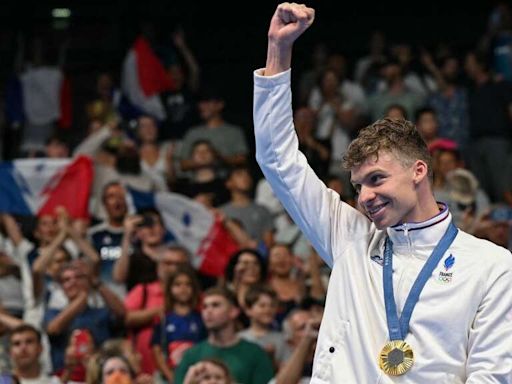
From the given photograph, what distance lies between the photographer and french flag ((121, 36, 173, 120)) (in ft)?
48.8

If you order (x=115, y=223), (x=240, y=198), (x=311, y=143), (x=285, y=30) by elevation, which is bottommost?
(x=115, y=223)

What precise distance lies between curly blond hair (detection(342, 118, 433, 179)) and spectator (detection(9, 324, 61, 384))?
4616 millimetres

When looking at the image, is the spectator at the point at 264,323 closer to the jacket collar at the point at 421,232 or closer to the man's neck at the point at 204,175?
the man's neck at the point at 204,175

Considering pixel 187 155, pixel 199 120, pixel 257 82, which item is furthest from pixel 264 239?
pixel 257 82

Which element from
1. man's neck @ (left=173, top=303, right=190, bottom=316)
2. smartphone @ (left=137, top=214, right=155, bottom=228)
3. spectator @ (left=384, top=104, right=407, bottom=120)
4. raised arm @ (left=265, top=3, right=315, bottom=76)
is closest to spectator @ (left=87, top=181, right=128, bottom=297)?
smartphone @ (left=137, top=214, right=155, bottom=228)

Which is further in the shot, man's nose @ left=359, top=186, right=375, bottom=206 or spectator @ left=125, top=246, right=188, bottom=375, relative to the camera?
spectator @ left=125, top=246, right=188, bottom=375

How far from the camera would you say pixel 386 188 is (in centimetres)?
498

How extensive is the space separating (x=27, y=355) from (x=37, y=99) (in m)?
6.29

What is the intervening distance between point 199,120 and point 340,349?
9.61 m

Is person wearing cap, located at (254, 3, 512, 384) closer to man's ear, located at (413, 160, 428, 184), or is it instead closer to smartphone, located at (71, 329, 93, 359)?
man's ear, located at (413, 160, 428, 184)

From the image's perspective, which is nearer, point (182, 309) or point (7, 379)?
point (7, 379)

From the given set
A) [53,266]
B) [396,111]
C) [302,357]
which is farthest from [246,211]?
[302,357]

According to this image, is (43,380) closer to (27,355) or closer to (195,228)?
(27,355)

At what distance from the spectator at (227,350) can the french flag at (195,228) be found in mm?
2152
